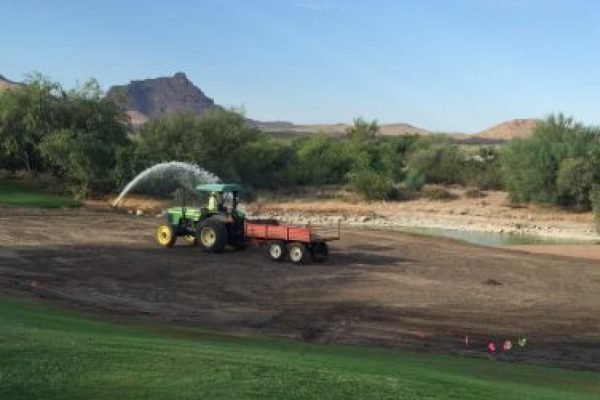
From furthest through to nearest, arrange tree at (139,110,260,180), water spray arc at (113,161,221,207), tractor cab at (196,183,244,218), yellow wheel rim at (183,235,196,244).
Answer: tree at (139,110,260,180) < water spray arc at (113,161,221,207) < yellow wheel rim at (183,235,196,244) < tractor cab at (196,183,244,218)

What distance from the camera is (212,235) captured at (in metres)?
29.1

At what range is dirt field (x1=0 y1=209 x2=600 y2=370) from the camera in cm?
1883

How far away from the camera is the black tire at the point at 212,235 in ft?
94.7

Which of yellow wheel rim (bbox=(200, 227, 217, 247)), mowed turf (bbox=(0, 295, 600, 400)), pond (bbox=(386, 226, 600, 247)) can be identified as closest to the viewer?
mowed turf (bbox=(0, 295, 600, 400))

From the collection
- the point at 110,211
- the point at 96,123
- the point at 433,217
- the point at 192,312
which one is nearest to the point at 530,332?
the point at 192,312

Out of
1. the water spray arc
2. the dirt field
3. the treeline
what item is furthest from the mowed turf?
the treeline

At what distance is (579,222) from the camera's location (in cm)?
5869

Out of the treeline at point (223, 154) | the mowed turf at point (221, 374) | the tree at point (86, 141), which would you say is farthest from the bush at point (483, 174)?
the mowed turf at point (221, 374)

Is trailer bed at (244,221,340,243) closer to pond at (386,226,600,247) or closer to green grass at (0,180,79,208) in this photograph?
pond at (386,226,600,247)

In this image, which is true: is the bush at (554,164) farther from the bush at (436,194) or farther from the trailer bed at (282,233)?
the trailer bed at (282,233)

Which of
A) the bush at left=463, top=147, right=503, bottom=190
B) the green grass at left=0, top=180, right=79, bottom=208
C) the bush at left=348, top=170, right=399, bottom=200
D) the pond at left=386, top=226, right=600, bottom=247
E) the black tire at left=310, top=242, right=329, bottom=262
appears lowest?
the pond at left=386, top=226, right=600, bottom=247

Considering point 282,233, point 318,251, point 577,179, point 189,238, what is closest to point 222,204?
point 189,238

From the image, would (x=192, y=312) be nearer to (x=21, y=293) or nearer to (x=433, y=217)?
(x=21, y=293)

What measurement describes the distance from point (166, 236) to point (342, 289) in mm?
9312
